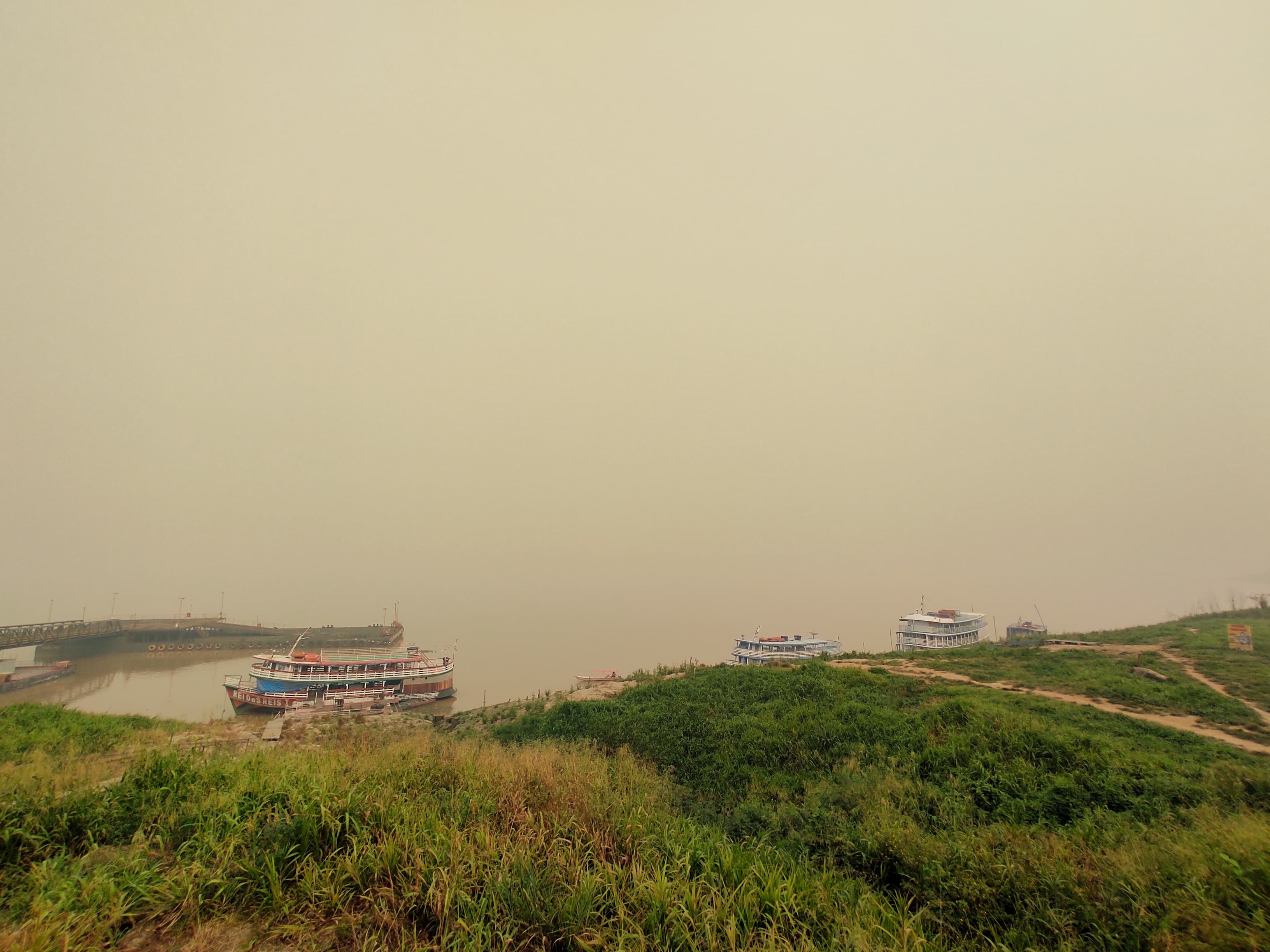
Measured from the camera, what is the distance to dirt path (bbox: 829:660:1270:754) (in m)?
11.4

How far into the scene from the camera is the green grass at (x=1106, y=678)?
13.2m

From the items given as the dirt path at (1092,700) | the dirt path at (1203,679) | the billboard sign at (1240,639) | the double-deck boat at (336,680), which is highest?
the billboard sign at (1240,639)

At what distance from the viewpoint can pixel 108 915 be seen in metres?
3.51

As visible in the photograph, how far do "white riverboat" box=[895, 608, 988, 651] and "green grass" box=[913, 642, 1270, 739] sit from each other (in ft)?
Result: 68.6

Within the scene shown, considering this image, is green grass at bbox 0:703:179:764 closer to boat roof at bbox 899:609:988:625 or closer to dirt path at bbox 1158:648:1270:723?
dirt path at bbox 1158:648:1270:723

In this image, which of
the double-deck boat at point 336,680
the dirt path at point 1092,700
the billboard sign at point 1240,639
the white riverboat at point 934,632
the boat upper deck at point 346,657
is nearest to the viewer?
the dirt path at point 1092,700

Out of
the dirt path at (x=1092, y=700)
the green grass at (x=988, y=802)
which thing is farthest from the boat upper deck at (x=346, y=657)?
the dirt path at (x=1092, y=700)

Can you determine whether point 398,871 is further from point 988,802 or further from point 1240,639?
point 1240,639

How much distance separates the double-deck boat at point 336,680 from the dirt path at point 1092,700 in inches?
1185

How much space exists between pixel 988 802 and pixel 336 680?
1489 inches

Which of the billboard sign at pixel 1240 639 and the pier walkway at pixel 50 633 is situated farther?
the pier walkway at pixel 50 633

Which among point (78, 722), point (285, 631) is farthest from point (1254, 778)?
point (285, 631)

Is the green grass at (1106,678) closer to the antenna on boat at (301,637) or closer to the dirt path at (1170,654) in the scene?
the dirt path at (1170,654)

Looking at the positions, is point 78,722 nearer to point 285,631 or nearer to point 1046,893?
point 1046,893
